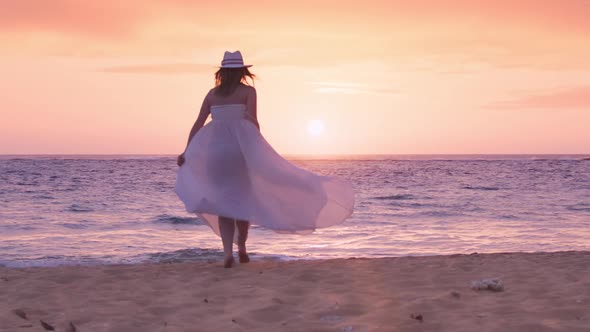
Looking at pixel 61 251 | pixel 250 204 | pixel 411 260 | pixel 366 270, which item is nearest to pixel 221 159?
pixel 250 204

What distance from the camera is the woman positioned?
21.6ft

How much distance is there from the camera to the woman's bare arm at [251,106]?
261 inches

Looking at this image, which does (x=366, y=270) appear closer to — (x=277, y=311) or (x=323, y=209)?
(x=323, y=209)

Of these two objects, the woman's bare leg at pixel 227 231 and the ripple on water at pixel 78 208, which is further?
the ripple on water at pixel 78 208

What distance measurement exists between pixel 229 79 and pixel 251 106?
33cm

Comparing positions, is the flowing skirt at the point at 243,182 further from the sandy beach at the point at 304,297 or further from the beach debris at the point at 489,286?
the beach debris at the point at 489,286

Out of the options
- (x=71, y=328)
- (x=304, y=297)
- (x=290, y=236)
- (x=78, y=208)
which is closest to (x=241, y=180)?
(x=304, y=297)

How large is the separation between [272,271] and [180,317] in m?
1.78

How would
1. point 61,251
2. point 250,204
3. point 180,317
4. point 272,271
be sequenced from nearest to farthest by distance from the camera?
point 180,317, point 272,271, point 250,204, point 61,251

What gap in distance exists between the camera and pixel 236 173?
21.8 ft

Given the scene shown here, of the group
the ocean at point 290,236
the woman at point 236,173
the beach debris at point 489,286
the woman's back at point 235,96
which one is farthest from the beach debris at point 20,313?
the ocean at point 290,236

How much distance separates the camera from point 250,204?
21.7 ft

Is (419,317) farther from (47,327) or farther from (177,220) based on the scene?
(177,220)

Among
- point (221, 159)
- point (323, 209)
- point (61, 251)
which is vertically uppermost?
point (221, 159)
